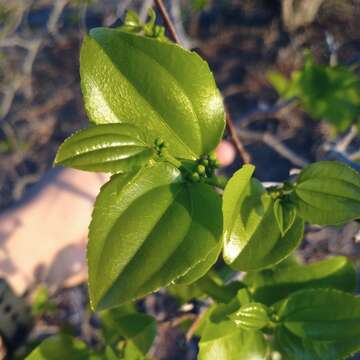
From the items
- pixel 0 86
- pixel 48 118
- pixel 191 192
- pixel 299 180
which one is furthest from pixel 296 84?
pixel 0 86

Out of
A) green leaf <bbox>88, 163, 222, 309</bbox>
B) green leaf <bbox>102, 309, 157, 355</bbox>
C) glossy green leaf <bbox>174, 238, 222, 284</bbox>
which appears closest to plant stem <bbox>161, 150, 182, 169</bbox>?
green leaf <bbox>88, 163, 222, 309</bbox>

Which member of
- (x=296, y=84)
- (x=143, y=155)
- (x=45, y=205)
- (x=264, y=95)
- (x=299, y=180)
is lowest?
(x=264, y=95)

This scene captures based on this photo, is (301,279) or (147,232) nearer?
(147,232)

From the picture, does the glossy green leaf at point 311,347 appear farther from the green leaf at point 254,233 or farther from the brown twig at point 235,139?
the brown twig at point 235,139

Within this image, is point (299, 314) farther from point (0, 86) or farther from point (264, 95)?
point (0, 86)

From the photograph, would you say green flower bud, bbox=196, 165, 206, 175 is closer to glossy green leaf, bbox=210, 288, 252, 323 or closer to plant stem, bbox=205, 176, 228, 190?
plant stem, bbox=205, 176, 228, 190

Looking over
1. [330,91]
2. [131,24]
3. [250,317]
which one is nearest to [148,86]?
[131,24]

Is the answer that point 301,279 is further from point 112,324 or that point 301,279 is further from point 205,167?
point 112,324
